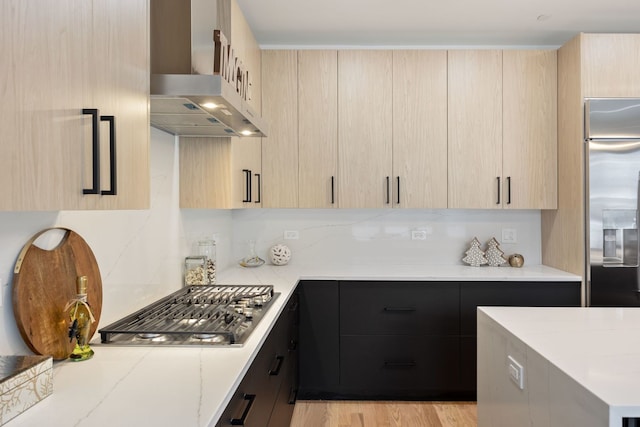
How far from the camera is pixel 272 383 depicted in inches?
82.9

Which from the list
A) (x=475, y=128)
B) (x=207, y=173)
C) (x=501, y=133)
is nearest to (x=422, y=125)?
(x=475, y=128)

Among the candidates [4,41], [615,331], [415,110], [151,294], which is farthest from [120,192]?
[415,110]

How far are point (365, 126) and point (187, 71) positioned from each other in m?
1.89

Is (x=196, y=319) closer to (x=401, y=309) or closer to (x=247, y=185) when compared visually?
(x=247, y=185)

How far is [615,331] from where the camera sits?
1807 mm

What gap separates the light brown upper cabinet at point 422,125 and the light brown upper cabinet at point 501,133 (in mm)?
95

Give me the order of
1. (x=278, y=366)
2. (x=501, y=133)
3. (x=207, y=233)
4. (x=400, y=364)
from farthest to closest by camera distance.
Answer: (x=501, y=133) → (x=400, y=364) → (x=207, y=233) → (x=278, y=366)

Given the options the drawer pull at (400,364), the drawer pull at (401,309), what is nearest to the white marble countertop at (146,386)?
the drawer pull at (401,309)

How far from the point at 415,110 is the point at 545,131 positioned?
0.94 m

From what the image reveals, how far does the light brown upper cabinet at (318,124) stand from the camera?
3.51m

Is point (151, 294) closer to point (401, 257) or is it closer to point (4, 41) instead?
point (4, 41)

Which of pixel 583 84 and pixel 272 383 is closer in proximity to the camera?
pixel 272 383

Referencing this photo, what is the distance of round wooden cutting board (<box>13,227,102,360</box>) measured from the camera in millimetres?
1372

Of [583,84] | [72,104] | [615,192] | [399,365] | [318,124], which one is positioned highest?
[583,84]
